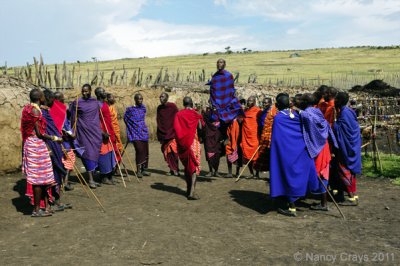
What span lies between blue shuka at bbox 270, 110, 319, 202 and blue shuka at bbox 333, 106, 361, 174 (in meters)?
0.90

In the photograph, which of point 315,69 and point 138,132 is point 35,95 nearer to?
point 138,132

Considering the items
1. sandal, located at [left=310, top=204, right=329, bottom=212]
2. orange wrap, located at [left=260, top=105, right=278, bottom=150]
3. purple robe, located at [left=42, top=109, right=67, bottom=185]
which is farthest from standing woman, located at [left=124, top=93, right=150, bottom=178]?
sandal, located at [left=310, top=204, right=329, bottom=212]

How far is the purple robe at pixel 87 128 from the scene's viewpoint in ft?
28.1

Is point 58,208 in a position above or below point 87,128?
below

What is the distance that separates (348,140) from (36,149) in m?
4.90

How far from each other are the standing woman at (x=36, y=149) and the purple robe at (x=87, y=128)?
204cm

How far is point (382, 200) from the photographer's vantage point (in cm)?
766

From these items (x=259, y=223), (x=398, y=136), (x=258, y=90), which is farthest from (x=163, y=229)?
(x=258, y=90)

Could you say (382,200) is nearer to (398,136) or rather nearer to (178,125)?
(178,125)

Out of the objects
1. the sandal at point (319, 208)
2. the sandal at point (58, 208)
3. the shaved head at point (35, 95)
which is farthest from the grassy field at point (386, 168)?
the shaved head at point (35, 95)

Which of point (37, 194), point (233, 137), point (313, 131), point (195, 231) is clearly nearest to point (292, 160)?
point (313, 131)

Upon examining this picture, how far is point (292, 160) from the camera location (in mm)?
6633

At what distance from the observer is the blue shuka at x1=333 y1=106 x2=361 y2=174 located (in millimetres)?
7273

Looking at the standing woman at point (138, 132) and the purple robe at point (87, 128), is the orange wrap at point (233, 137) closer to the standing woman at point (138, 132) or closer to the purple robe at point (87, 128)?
the standing woman at point (138, 132)
